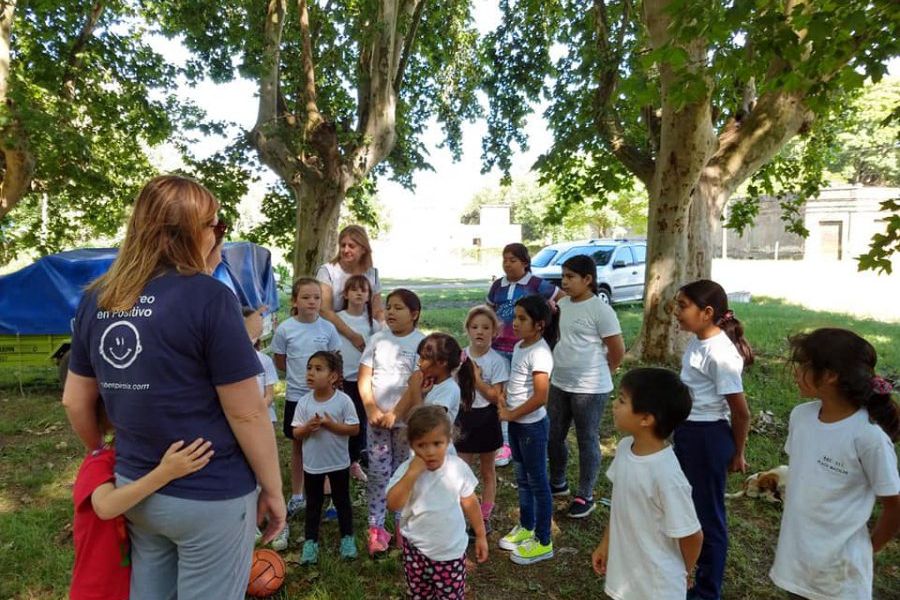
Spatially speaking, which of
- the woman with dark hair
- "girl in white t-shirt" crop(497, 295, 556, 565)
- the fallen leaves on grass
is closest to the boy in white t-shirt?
"girl in white t-shirt" crop(497, 295, 556, 565)

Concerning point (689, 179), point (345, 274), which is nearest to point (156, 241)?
point (345, 274)

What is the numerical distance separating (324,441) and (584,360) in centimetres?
172

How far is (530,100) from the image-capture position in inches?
441

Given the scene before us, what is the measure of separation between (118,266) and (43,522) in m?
3.42

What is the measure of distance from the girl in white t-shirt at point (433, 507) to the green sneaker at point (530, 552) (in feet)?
3.43

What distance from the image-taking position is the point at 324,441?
11.2 feet

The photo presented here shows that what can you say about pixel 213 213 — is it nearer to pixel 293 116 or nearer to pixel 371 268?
pixel 371 268

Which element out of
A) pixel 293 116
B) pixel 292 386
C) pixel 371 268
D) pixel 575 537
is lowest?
pixel 575 537

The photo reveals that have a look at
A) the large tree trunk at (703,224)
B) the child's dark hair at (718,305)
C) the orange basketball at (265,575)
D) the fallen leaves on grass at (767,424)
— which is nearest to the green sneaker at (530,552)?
the orange basketball at (265,575)

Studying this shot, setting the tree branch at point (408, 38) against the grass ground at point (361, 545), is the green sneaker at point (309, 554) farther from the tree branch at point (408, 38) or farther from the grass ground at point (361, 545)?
the tree branch at point (408, 38)

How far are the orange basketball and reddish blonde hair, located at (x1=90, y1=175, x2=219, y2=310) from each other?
1.98 m

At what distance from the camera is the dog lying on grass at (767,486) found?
4.40 metres

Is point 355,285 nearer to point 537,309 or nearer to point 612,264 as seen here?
point 537,309

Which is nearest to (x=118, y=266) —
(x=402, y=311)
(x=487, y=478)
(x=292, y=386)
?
(x=402, y=311)
